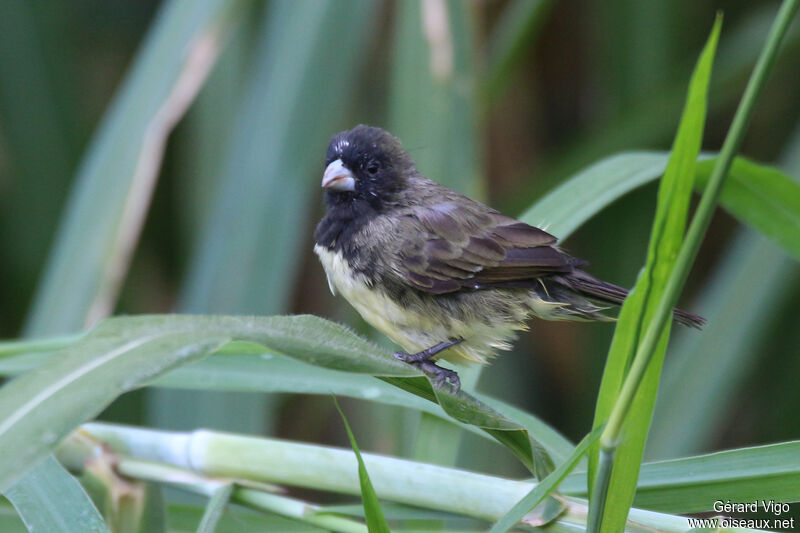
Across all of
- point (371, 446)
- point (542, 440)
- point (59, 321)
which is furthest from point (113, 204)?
point (542, 440)

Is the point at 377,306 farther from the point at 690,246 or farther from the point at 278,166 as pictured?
the point at 690,246

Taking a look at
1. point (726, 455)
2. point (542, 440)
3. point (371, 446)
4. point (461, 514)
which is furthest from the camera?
point (371, 446)

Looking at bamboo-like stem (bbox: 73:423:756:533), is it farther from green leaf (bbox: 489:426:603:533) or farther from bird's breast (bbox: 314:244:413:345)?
bird's breast (bbox: 314:244:413:345)

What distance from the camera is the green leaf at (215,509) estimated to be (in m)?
1.16

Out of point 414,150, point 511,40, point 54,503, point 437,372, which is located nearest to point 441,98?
point 414,150

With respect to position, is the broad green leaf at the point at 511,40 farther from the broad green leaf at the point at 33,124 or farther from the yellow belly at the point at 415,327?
Answer: the broad green leaf at the point at 33,124

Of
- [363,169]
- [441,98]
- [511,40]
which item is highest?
[511,40]

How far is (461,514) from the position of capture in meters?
1.27

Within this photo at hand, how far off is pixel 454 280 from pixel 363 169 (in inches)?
15.1

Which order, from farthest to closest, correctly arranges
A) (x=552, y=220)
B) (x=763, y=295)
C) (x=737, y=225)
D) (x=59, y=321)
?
(x=737, y=225)
(x=763, y=295)
(x=59, y=321)
(x=552, y=220)

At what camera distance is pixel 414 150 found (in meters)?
2.39

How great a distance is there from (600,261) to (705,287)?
417mm

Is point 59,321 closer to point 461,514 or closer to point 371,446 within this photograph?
point 371,446

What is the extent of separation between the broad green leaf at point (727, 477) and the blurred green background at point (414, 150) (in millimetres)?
1219
